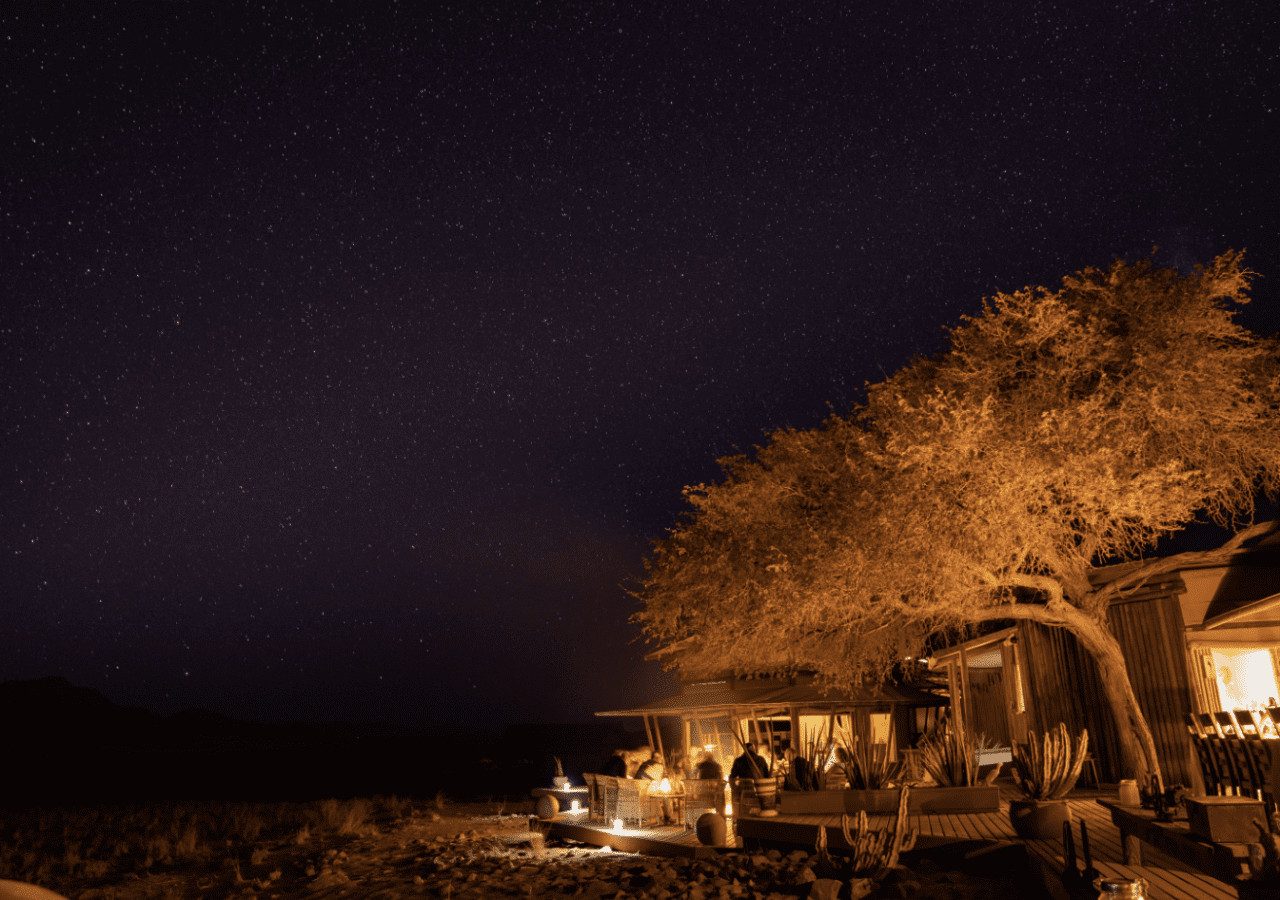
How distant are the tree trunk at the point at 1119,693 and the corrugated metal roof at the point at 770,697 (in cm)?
497

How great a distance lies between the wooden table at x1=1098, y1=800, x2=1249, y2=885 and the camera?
22.6 feet

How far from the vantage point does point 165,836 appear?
76.8 ft

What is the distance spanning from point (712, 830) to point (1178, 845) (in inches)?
293

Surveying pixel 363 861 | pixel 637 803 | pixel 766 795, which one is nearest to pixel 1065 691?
pixel 766 795

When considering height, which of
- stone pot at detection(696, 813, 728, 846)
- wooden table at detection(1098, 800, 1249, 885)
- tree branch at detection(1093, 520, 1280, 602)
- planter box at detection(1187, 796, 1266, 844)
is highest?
tree branch at detection(1093, 520, 1280, 602)

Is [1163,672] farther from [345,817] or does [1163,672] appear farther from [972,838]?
[345,817]

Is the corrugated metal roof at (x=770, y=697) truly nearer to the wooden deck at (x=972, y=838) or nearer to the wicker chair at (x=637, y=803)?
the wicker chair at (x=637, y=803)

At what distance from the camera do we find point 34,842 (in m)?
23.1

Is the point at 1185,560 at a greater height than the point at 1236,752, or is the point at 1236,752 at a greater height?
the point at 1185,560

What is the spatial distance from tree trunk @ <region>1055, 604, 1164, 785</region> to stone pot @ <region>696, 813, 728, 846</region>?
19.5 ft

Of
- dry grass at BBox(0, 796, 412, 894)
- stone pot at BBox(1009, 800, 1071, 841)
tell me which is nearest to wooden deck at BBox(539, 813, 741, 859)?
stone pot at BBox(1009, 800, 1071, 841)

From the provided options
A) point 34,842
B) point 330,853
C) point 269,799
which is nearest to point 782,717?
point 330,853

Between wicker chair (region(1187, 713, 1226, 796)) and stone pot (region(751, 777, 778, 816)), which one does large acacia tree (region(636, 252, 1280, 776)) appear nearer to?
stone pot (region(751, 777, 778, 816))

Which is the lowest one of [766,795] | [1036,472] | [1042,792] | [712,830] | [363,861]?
[363,861]
